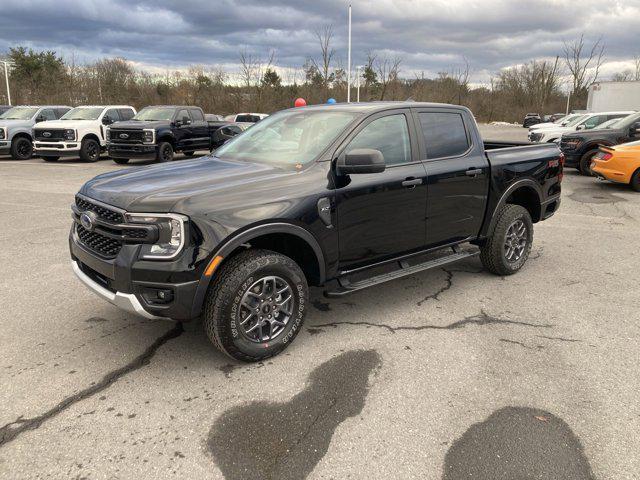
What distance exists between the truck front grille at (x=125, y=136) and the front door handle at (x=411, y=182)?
43.8 feet

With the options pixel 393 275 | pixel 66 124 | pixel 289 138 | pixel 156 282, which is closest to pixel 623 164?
pixel 393 275

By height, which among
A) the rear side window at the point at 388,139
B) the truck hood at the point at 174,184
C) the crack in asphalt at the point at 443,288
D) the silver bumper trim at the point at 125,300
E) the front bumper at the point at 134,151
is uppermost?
the rear side window at the point at 388,139

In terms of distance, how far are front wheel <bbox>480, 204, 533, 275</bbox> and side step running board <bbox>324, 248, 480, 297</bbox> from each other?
0.78 feet

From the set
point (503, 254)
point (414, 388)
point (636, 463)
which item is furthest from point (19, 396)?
point (503, 254)

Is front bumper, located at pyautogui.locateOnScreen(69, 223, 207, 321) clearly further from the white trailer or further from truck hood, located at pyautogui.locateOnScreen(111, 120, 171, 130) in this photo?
the white trailer

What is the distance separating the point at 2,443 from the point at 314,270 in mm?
2181

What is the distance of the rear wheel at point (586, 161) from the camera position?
13844 mm

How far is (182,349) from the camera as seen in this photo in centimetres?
A: 380

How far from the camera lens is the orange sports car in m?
11.1

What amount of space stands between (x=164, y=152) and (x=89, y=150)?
130 inches

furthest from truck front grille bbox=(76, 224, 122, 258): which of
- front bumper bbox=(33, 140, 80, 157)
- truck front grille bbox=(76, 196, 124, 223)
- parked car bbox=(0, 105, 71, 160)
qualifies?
parked car bbox=(0, 105, 71, 160)

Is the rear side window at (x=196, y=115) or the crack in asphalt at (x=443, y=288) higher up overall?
the rear side window at (x=196, y=115)

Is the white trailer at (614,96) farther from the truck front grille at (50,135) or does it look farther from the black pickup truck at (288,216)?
the truck front grille at (50,135)

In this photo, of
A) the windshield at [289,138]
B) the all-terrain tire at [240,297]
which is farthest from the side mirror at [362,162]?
the all-terrain tire at [240,297]
